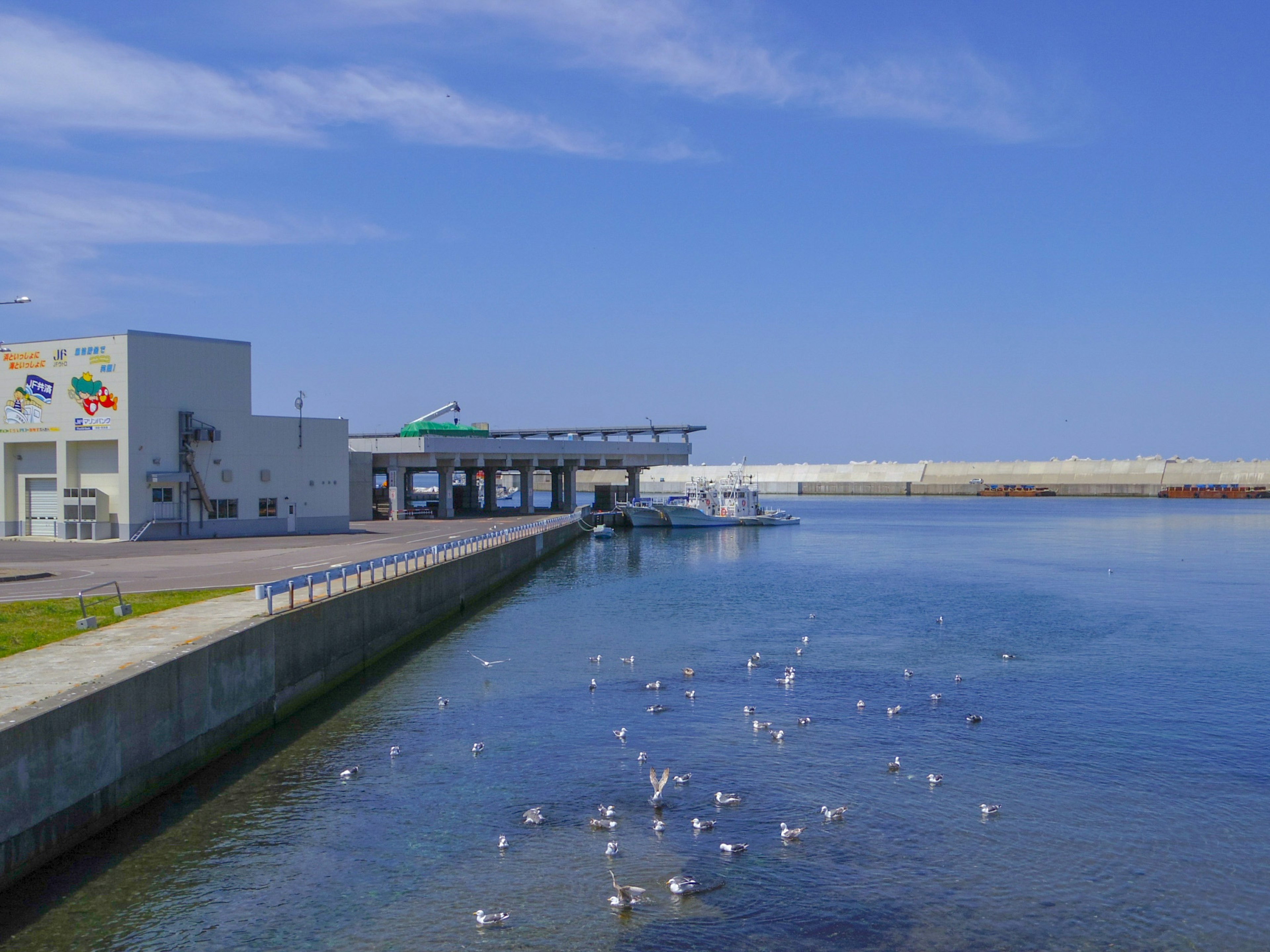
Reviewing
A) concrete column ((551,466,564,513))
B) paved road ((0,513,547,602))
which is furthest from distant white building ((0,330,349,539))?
concrete column ((551,466,564,513))

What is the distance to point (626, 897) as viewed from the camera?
13.6m

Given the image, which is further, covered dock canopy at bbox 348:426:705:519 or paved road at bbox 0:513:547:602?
covered dock canopy at bbox 348:426:705:519

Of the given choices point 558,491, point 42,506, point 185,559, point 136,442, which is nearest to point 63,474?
point 42,506

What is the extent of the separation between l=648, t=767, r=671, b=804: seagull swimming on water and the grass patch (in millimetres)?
11176

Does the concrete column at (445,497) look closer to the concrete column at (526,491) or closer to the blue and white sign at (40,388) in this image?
the concrete column at (526,491)

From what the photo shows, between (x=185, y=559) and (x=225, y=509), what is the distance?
50.6 ft

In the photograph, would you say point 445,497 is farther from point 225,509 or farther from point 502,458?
point 225,509

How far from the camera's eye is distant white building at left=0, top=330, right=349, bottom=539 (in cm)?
5025

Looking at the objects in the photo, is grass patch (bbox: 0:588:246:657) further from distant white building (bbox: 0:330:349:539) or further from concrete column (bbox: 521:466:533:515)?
concrete column (bbox: 521:466:533:515)

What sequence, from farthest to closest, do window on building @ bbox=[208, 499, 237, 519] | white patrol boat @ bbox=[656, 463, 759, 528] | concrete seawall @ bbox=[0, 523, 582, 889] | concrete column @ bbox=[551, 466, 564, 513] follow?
1. concrete column @ bbox=[551, 466, 564, 513]
2. white patrol boat @ bbox=[656, 463, 759, 528]
3. window on building @ bbox=[208, 499, 237, 519]
4. concrete seawall @ bbox=[0, 523, 582, 889]

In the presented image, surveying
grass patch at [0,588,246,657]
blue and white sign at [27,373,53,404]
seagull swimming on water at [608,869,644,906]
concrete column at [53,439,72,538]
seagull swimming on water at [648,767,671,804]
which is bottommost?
seagull swimming on water at [608,869,644,906]

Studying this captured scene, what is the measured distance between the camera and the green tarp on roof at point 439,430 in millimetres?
85750

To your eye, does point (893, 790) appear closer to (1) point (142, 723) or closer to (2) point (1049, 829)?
(2) point (1049, 829)

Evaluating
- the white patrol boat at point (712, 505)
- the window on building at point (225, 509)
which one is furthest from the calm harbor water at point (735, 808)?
the white patrol boat at point (712, 505)
